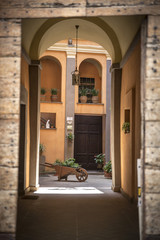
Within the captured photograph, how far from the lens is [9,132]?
3.98 meters

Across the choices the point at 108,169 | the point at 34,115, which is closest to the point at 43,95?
the point at 108,169

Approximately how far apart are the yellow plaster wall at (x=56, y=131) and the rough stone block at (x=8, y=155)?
1078 cm

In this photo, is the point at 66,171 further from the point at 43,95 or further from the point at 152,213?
the point at 152,213

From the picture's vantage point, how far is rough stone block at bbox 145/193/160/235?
149 inches

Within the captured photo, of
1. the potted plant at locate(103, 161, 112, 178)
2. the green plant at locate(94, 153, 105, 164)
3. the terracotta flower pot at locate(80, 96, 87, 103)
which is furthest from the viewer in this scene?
the terracotta flower pot at locate(80, 96, 87, 103)

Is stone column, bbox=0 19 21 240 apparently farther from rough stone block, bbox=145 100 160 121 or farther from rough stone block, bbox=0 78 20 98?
rough stone block, bbox=145 100 160 121

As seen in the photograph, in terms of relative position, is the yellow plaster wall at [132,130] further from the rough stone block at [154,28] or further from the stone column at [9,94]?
the stone column at [9,94]

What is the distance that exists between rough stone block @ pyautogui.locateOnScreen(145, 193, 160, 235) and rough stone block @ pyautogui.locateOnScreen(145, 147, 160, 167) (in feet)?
1.24

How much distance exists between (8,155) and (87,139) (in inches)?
460

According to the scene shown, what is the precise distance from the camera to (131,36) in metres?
7.00

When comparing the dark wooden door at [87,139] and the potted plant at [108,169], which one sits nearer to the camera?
the potted plant at [108,169]

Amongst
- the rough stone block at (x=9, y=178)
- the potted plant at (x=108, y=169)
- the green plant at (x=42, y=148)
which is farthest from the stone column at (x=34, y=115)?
the green plant at (x=42, y=148)

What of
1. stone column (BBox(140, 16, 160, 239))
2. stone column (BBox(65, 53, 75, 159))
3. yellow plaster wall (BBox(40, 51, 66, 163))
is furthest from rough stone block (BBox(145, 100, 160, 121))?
yellow plaster wall (BBox(40, 51, 66, 163))

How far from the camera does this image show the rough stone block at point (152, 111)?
12.7 ft
